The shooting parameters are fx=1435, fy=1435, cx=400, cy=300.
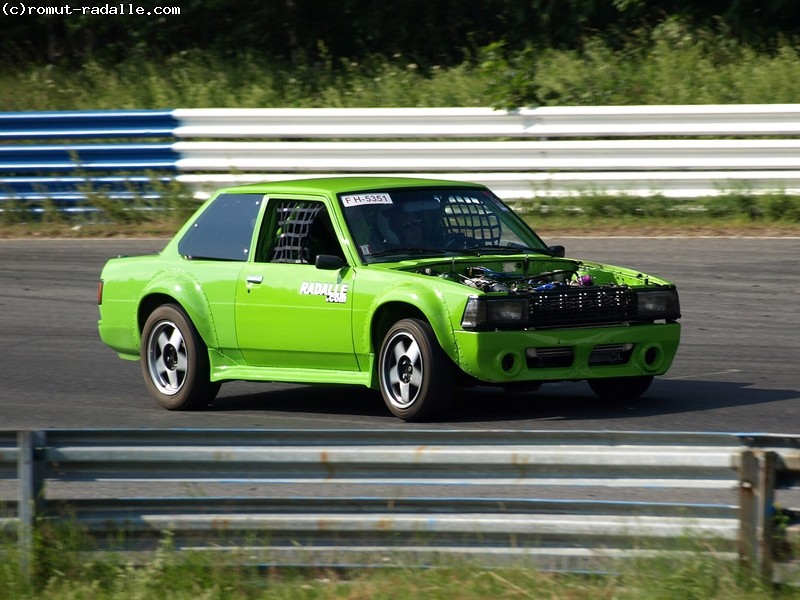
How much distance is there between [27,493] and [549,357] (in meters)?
3.76

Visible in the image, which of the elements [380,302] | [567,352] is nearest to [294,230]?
[380,302]

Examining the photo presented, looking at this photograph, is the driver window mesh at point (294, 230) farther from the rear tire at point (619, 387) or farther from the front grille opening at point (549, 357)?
the rear tire at point (619, 387)

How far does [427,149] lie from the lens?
16422 millimetres

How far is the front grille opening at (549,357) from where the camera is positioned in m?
8.16

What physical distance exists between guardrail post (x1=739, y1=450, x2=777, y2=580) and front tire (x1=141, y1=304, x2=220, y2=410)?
5077mm

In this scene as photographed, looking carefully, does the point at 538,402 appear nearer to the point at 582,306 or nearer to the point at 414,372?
the point at 582,306

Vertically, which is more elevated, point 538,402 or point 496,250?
point 496,250

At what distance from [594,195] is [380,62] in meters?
7.09

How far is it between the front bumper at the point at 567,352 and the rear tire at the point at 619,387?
361 millimetres

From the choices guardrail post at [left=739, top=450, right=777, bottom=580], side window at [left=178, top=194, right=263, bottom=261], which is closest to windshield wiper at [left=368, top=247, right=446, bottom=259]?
side window at [left=178, top=194, right=263, bottom=261]

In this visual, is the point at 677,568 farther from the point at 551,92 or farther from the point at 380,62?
the point at 380,62

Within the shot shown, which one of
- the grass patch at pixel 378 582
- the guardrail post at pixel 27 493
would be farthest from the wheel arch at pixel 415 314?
the guardrail post at pixel 27 493

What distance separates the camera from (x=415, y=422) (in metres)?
8.23

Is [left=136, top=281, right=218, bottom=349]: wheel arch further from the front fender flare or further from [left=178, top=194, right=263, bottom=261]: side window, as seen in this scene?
the front fender flare
